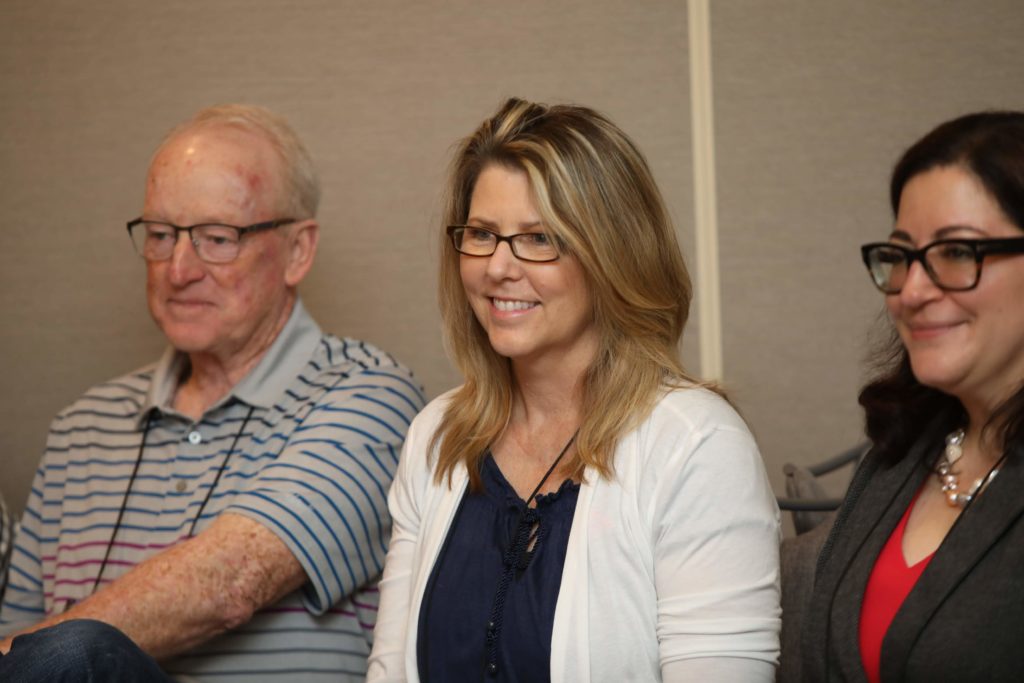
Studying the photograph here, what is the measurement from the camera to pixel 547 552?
1667 mm

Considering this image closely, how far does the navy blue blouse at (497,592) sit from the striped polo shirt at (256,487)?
40 centimetres

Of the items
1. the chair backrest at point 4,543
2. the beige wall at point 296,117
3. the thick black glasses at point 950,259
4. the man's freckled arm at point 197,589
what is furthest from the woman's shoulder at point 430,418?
the chair backrest at point 4,543

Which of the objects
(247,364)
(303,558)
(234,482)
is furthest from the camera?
(247,364)

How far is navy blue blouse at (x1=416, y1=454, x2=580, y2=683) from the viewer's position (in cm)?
162

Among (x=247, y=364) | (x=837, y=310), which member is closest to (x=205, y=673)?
(x=247, y=364)

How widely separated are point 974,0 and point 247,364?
1.92 meters

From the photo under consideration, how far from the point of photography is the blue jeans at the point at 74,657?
5.23 feet

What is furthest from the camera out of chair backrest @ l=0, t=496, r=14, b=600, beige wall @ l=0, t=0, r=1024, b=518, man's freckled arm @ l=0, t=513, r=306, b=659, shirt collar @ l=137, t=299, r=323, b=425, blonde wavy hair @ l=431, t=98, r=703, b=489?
beige wall @ l=0, t=0, r=1024, b=518

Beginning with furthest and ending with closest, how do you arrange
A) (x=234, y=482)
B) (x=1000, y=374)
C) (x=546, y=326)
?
(x=234, y=482), (x=546, y=326), (x=1000, y=374)

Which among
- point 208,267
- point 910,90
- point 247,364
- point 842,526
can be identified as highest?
point 910,90

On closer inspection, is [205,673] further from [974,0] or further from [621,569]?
[974,0]

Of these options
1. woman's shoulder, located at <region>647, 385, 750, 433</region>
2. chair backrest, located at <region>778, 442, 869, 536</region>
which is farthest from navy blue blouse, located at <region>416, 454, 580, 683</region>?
chair backrest, located at <region>778, 442, 869, 536</region>

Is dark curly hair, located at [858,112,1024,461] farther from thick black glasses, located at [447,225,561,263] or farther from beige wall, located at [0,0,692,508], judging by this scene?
beige wall, located at [0,0,692,508]

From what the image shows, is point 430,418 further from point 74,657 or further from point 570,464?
point 74,657
